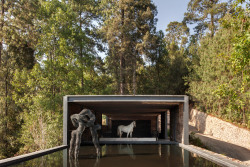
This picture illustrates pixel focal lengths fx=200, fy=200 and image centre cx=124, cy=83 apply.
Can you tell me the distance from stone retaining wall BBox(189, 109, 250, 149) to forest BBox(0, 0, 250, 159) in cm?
84

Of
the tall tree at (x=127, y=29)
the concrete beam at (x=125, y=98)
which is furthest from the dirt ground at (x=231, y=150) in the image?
the tall tree at (x=127, y=29)

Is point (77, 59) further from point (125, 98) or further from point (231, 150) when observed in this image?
point (231, 150)

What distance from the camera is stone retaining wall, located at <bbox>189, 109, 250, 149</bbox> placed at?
16369 mm

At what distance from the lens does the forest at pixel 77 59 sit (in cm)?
1688

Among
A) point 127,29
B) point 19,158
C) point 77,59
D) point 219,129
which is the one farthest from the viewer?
point 127,29

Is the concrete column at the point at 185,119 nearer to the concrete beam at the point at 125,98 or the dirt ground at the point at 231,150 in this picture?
the concrete beam at the point at 125,98

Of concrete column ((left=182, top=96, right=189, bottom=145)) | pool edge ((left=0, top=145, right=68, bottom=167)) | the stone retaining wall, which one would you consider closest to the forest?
the stone retaining wall

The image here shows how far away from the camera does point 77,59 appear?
19.0 meters

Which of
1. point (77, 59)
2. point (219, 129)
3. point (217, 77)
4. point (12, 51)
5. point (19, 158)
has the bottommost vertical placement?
point (219, 129)

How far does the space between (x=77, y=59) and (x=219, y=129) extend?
1546 cm

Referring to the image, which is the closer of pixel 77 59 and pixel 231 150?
pixel 231 150

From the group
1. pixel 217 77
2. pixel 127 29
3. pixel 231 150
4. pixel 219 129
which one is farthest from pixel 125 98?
pixel 217 77

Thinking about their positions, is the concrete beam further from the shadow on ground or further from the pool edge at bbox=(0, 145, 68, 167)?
the shadow on ground

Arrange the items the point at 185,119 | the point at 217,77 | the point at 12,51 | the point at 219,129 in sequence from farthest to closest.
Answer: the point at 217,77, the point at 12,51, the point at 219,129, the point at 185,119
